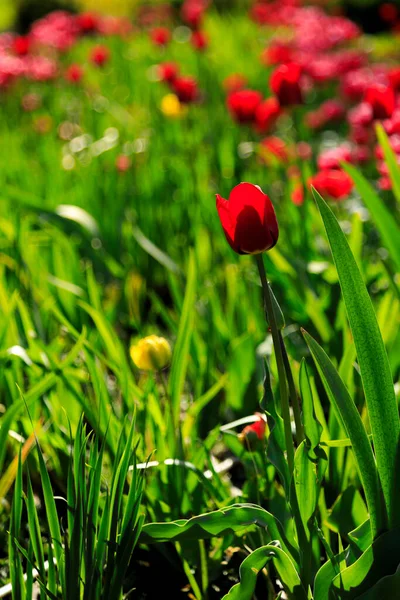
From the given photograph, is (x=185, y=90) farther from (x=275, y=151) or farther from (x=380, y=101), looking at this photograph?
(x=380, y=101)

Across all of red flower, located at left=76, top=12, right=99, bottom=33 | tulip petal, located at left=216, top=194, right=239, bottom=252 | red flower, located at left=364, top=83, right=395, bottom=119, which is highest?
tulip petal, located at left=216, top=194, right=239, bottom=252

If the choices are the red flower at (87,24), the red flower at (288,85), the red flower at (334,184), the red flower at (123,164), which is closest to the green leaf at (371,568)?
the red flower at (334,184)

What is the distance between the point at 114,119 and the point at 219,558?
8.62ft

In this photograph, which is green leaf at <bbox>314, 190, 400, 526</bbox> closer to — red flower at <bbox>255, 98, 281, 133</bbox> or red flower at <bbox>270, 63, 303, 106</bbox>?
red flower at <bbox>270, 63, 303, 106</bbox>

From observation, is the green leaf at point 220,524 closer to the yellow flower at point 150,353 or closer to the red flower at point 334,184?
→ the yellow flower at point 150,353

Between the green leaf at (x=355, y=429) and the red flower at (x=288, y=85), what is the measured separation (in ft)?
4.19

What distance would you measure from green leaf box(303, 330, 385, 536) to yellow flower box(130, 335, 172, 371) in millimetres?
359

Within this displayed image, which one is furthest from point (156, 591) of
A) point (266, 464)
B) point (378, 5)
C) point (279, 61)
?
point (378, 5)

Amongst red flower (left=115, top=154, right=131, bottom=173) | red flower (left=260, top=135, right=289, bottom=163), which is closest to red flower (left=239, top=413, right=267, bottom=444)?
red flower (left=260, top=135, right=289, bottom=163)

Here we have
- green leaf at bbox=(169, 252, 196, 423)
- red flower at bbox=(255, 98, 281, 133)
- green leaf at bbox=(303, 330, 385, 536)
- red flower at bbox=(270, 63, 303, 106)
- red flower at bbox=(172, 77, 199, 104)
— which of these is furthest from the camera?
red flower at bbox=(172, 77, 199, 104)

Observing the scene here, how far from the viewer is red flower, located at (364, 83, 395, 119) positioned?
5.58 ft

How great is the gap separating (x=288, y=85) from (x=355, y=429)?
1322 mm

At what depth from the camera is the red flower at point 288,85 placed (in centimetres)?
192

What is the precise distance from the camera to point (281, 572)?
2.95 feet
